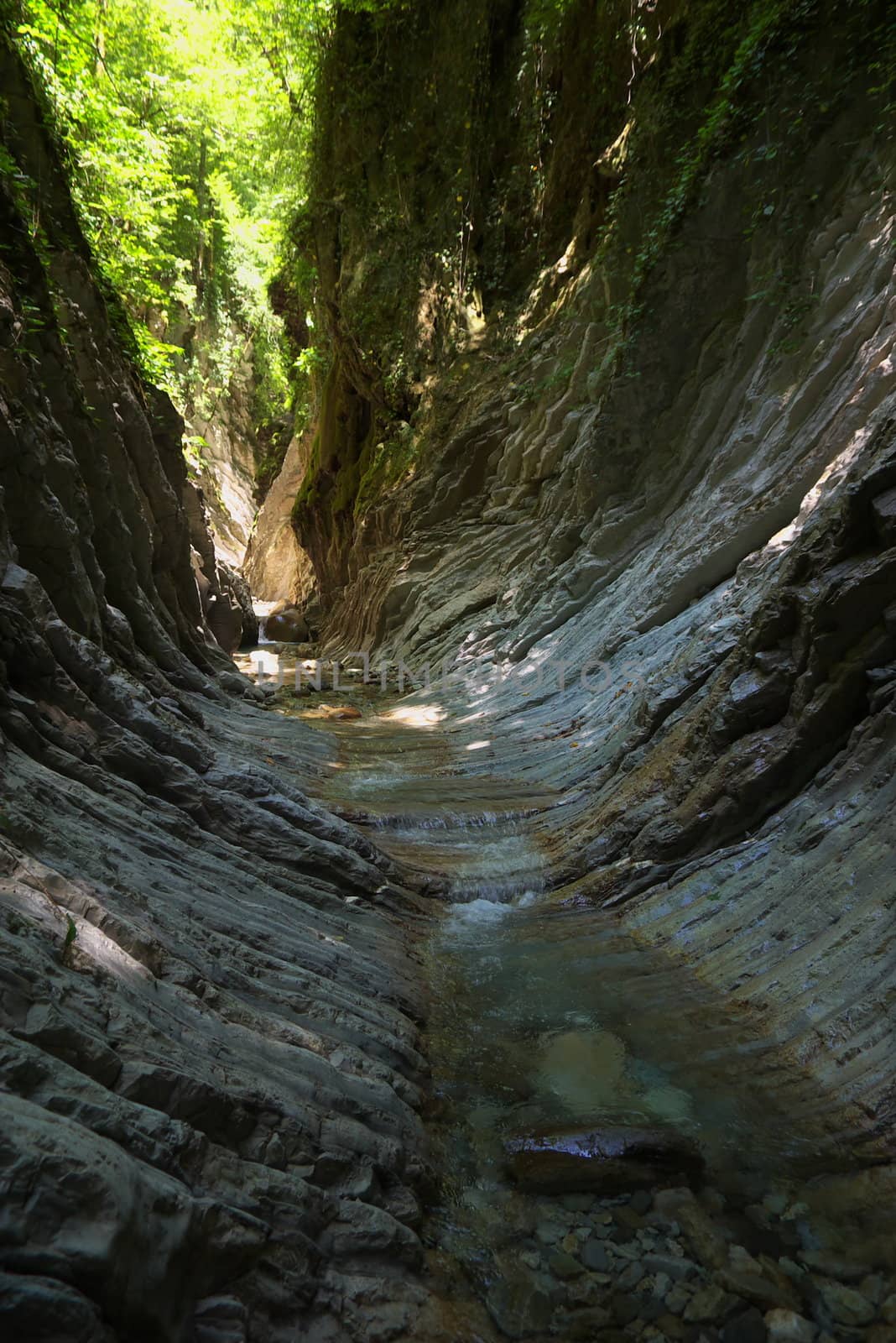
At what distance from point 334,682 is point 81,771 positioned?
449 inches

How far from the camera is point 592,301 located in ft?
38.3

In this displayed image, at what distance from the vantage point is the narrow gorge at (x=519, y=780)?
204 centimetres

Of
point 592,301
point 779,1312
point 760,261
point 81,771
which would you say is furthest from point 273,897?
point 592,301

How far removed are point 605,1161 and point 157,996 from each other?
5.41 feet

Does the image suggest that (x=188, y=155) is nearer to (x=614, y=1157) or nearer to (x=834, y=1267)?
(x=614, y=1157)

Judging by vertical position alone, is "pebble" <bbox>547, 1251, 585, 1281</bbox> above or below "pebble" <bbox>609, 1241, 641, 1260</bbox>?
below

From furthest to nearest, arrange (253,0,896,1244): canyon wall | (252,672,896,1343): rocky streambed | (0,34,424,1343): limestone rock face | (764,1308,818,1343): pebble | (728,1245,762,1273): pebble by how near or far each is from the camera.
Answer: (253,0,896,1244): canyon wall → (728,1245,762,1273): pebble → (252,672,896,1343): rocky streambed → (764,1308,818,1343): pebble → (0,34,424,1343): limestone rock face

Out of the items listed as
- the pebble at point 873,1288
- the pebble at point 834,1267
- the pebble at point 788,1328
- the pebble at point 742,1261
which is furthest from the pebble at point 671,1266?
the pebble at point 873,1288

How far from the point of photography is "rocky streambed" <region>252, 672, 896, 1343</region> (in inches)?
81.0

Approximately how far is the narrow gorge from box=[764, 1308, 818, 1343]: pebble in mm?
12

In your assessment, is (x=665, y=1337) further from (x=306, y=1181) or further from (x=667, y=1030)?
(x=667, y=1030)

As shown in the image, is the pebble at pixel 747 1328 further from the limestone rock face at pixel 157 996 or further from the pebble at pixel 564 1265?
the limestone rock face at pixel 157 996

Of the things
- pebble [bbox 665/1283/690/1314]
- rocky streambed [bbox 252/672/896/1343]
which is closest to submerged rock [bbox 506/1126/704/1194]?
rocky streambed [bbox 252/672/896/1343]

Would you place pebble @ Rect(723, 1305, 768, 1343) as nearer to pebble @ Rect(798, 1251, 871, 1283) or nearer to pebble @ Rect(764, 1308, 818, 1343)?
pebble @ Rect(764, 1308, 818, 1343)
